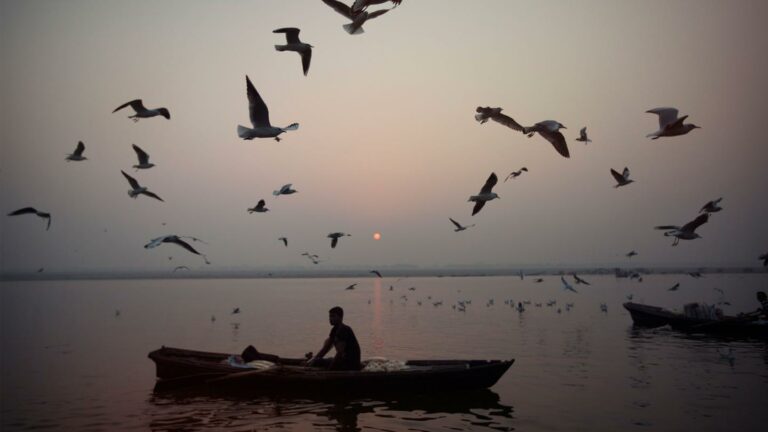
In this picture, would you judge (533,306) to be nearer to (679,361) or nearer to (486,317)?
(486,317)

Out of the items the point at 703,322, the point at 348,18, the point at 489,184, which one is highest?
the point at 348,18

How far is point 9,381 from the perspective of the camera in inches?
792

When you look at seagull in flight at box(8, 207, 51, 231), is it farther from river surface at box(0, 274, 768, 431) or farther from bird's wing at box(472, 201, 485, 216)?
bird's wing at box(472, 201, 485, 216)

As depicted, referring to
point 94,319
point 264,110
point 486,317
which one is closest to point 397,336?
point 486,317

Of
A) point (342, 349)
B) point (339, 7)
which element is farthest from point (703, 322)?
point (339, 7)

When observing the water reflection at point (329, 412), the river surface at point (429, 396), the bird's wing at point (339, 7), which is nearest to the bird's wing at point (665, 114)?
the river surface at point (429, 396)

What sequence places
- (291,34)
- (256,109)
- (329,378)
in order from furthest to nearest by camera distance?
1. (329,378)
2. (291,34)
3. (256,109)

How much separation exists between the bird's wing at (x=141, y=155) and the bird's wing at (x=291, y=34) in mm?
6460

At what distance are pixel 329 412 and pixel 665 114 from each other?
35.2 ft

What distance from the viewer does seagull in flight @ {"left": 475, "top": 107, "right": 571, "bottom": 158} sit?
13.2 metres

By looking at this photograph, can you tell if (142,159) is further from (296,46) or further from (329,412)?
(329,412)

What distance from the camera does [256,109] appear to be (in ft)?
48.8

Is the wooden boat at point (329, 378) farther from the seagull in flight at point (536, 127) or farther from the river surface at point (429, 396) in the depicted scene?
the seagull in flight at point (536, 127)

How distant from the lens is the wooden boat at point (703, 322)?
27219 millimetres
